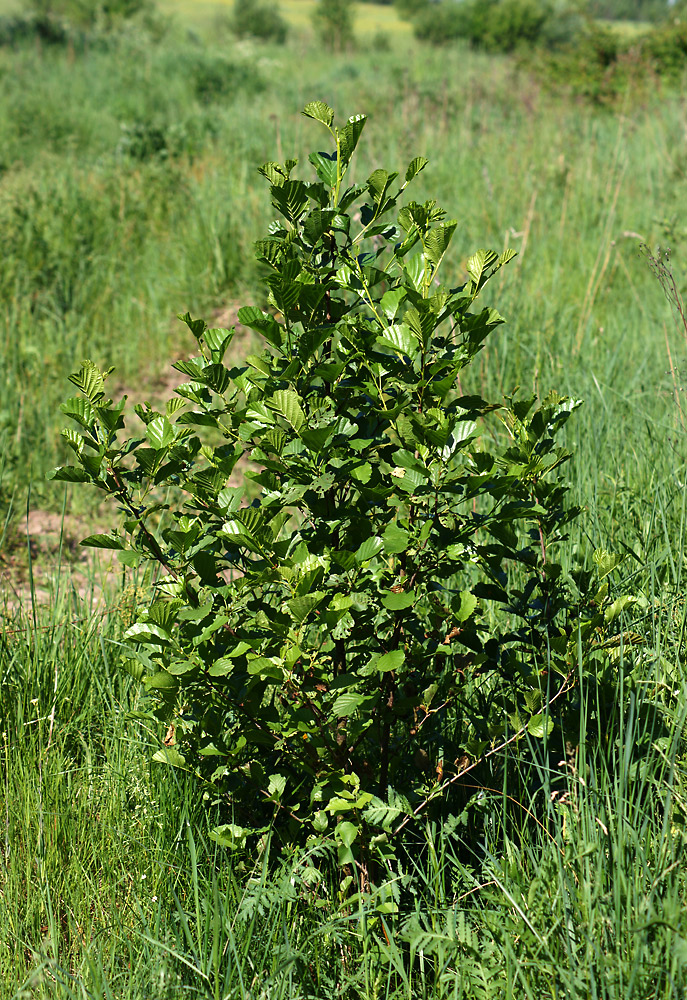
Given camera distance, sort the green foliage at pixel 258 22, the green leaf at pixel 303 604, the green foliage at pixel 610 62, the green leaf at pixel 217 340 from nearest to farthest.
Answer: the green leaf at pixel 303 604 < the green leaf at pixel 217 340 < the green foliage at pixel 610 62 < the green foliage at pixel 258 22

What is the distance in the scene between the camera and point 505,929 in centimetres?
126

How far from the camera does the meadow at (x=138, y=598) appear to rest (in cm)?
128

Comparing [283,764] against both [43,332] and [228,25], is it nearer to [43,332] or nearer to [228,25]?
[43,332]

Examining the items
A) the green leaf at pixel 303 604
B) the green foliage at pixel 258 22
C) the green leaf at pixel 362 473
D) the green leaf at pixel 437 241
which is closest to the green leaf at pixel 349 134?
the green leaf at pixel 437 241

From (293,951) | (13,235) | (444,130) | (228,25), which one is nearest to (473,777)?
(293,951)

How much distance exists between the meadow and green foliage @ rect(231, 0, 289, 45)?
2752 cm

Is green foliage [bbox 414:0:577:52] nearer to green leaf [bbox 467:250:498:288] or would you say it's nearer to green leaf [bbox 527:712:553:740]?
green leaf [bbox 467:250:498:288]

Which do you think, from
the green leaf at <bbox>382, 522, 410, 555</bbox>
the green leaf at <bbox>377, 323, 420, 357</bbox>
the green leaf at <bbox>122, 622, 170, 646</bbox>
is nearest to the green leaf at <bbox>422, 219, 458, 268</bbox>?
the green leaf at <bbox>377, 323, 420, 357</bbox>

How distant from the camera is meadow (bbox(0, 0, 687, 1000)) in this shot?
1276 millimetres

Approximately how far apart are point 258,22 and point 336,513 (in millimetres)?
35304

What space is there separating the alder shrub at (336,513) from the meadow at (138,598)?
0.15 metres

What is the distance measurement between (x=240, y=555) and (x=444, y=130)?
6297 mm

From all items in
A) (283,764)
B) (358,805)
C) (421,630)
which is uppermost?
(421,630)

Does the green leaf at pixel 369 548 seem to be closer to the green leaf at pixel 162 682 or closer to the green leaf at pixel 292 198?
the green leaf at pixel 162 682
